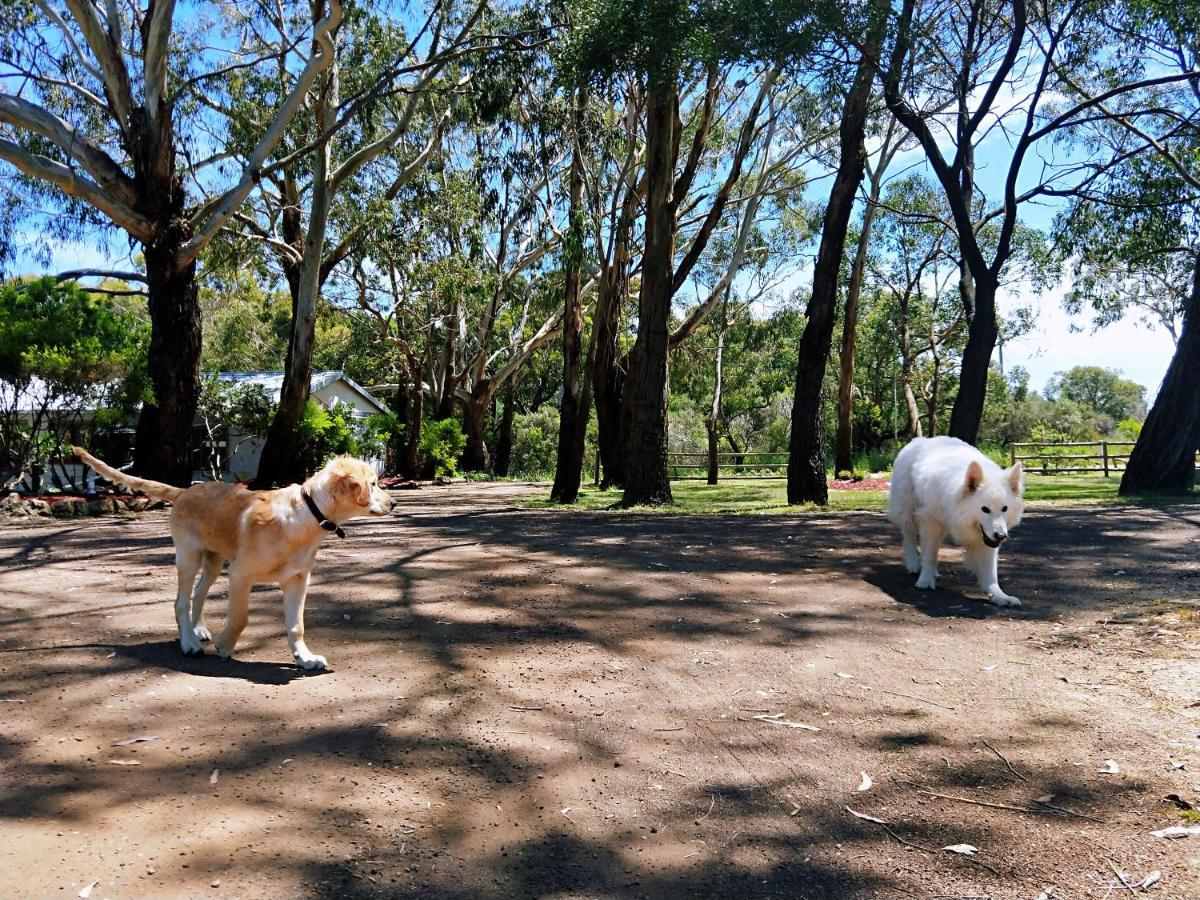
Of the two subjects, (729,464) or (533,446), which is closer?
(729,464)

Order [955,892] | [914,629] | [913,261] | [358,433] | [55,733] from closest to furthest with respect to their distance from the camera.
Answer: [955,892], [55,733], [914,629], [358,433], [913,261]

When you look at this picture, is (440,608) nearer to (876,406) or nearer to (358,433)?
(358,433)

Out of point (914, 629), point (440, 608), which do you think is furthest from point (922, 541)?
point (440, 608)

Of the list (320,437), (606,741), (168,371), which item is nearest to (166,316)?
(168,371)

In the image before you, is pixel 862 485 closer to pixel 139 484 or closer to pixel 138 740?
pixel 139 484

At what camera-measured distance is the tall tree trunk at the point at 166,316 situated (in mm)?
16797

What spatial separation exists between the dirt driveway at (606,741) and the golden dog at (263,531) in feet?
0.97

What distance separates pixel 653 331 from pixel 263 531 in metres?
11.9

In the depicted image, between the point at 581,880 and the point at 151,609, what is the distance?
477 cm

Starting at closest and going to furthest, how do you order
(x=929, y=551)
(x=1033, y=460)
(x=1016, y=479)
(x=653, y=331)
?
(x=1016, y=479), (x=929, y=551), (x=653, y=331), (x=1033, y=460)

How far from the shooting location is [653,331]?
1630 centimetres

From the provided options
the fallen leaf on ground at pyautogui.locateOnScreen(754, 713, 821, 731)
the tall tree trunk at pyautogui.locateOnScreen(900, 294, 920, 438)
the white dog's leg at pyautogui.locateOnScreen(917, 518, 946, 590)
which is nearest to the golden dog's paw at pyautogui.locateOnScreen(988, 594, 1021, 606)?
the white dog's leg at pyautogui.locateOnScreen(917, 518, 946, 590)

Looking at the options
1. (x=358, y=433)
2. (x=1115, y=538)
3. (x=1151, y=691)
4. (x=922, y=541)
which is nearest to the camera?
(x=1151, y=691)

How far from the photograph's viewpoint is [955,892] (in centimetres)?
324
